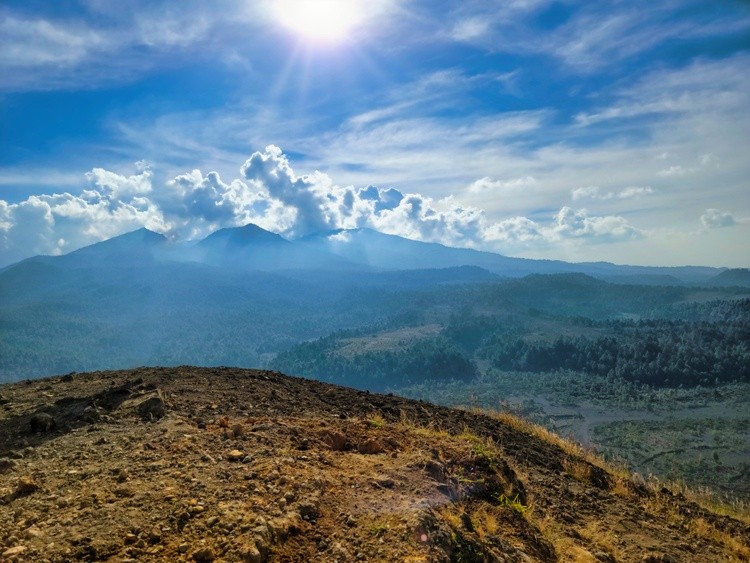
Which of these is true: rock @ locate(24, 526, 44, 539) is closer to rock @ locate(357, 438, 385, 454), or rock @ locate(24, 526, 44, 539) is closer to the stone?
the stone

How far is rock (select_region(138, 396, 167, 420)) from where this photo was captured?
7730 mm

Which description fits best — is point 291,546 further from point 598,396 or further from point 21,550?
point 598,396

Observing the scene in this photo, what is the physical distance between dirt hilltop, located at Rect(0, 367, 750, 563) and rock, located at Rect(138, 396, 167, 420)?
0.08 ft

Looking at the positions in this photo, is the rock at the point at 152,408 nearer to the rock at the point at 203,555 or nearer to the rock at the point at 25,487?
the rock at the point at 25,487

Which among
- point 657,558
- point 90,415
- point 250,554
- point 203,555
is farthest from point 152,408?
point 657,558

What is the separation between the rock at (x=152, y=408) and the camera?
773 cm

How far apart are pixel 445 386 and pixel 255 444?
4639 inches

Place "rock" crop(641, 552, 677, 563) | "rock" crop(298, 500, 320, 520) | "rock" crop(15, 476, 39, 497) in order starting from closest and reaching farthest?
"rock" crop(298, 500, 320, 520) < "rock" crop(15, 476, 39, 497) < "rock" crop(641, 552, 677, 563)

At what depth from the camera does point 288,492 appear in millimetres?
4953

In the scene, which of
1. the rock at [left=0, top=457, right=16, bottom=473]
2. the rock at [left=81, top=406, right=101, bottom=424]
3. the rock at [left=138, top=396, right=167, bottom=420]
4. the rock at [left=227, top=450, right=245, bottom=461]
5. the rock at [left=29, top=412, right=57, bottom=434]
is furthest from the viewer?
the rock at [left=138, top=396, right=167, bottom=420]

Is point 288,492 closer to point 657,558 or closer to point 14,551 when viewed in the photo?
point 14,551

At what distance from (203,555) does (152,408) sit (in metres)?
4.84

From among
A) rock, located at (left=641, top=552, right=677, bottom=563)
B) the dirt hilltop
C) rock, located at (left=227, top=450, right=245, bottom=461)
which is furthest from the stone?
rock, located at (left=641, top=552, right=677, bottom=563)

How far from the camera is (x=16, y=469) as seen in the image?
565 cm
